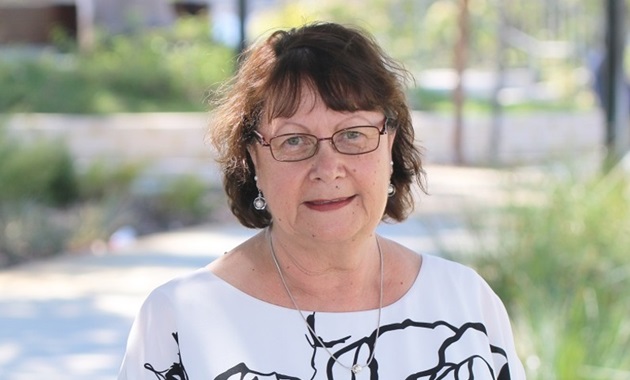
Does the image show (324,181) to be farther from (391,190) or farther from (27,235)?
(27,235)

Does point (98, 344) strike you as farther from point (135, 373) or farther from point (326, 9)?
point (326, 9)

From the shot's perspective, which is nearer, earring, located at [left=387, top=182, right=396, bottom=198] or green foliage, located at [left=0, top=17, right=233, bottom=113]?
earring, located at [left=387, top=182, right=396, bottom=198]

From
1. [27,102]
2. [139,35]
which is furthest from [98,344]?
[139,35]

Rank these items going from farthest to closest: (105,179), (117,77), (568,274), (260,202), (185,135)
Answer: (117,77) < (185,135) < (105,179) < (568,274) < (260,202)

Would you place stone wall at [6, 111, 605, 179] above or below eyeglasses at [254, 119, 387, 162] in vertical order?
below

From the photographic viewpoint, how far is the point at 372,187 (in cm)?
250

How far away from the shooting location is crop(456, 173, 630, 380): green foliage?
4.52 m

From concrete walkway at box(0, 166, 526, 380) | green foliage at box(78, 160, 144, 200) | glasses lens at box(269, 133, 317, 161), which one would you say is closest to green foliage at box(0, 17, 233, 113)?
green foliage at box(78, 160, 144, 200)

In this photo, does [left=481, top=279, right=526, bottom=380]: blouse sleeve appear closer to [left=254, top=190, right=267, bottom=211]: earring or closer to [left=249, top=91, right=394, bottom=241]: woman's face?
[left=249, top=91, right=394, bottom=241]: woman's face

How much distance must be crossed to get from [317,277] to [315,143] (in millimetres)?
313

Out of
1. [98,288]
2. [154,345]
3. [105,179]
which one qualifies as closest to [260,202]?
[154,345]

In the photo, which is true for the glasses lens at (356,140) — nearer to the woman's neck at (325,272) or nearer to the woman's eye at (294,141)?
the woman's eye at (294,141)

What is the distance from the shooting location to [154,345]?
2455mm

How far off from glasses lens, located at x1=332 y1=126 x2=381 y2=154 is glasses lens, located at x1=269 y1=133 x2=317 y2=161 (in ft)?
0.16
